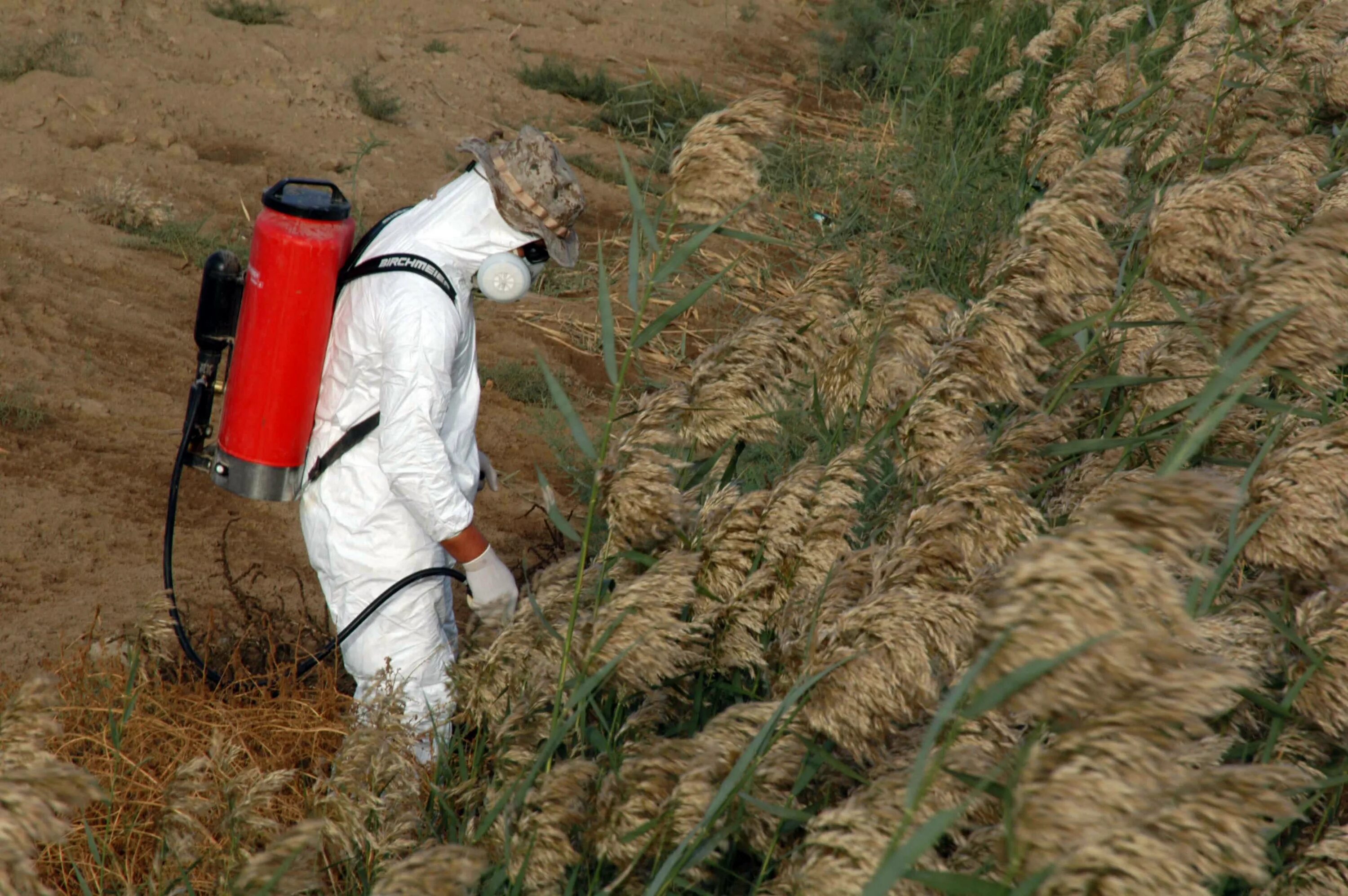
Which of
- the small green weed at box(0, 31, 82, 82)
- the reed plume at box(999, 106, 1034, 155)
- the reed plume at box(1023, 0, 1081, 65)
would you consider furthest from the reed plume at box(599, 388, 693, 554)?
the small green weed at box(0, 31, 82, 82)

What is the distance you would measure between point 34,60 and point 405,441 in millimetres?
6592

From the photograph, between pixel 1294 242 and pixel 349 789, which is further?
pixel 349 789

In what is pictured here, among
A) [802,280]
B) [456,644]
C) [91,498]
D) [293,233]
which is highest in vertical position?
[802,280]

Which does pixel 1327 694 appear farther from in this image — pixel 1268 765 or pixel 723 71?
pixel 723 71

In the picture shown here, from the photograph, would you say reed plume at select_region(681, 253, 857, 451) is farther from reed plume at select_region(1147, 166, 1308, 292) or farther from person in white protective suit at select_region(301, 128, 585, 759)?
person in white protective suit at select_region(301, 128, 585, 759)

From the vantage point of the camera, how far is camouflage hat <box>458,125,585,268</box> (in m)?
3.13

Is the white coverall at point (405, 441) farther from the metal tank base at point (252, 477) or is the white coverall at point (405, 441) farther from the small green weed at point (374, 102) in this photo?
the small green weed at point (374, 102)

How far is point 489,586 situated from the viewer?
3201 millimetres

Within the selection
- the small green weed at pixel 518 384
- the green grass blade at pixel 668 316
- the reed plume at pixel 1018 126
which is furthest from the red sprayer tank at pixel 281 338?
the reed plume at pixel 1018 126

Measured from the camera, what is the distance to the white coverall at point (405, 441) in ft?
9.93

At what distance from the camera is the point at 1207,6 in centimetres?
474

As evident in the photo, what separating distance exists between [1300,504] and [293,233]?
2.28 m

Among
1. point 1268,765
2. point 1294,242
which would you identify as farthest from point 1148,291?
point 1268,765

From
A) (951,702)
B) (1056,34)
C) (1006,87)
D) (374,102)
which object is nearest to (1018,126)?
(1006,87)
